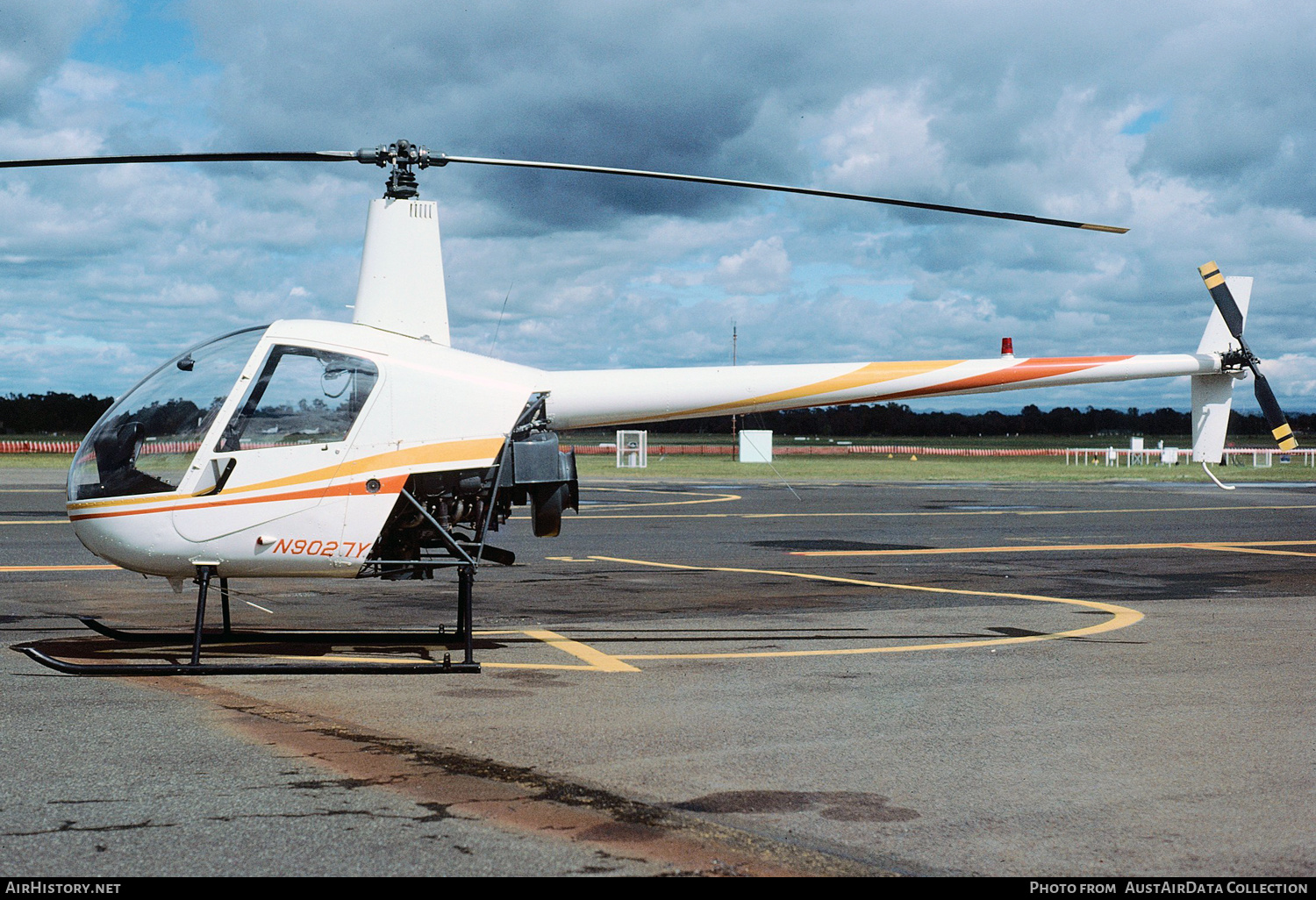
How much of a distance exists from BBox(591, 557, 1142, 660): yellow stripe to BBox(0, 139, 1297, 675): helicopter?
1901 millimetres

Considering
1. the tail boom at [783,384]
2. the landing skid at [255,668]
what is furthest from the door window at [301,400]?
the tail boom at [783,384]

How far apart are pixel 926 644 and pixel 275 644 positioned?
5718mm

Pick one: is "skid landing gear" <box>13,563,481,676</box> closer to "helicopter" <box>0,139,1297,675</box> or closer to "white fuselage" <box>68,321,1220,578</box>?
"helicopter" <box>0,139,1297,675</box>

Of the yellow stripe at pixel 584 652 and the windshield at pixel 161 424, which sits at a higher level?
the windshield at pixel 161 424

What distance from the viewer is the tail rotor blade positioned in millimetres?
A: 14211

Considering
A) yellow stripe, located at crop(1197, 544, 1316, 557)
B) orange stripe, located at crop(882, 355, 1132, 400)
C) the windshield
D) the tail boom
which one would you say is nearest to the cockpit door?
the windshield

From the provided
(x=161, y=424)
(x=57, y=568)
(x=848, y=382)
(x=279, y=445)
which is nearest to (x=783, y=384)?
(x=848, y=382)

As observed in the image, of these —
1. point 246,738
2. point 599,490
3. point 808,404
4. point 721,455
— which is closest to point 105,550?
point 246,738

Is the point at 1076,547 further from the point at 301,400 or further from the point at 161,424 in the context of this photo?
the point at 161,424

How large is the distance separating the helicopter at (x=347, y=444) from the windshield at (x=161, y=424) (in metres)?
0.01

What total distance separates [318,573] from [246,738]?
2.47 m

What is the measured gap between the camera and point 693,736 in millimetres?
6605

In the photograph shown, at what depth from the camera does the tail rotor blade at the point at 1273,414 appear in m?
14.2

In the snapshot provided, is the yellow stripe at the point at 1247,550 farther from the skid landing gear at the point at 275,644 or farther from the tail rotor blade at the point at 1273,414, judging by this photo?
the skid landing gear at the point at 275,644
